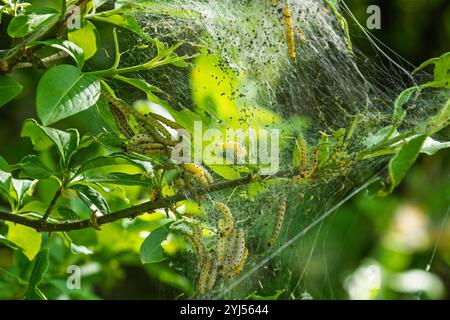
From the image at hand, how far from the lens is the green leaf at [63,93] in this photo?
1.11 meters

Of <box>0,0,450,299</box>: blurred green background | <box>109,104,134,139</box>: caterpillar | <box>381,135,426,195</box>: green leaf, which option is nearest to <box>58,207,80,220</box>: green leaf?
<box>109,104,134,139</box>: caterpillar

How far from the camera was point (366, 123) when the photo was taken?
1462 mm

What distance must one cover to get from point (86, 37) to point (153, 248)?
419 mm

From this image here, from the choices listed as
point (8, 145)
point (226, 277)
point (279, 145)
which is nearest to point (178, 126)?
point (279, 145)

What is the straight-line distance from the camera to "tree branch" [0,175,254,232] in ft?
4.48

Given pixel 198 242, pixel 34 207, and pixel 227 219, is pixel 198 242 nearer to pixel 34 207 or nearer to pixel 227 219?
pixel 227 219

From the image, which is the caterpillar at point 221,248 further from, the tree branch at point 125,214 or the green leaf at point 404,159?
the green leaf at point 404,159

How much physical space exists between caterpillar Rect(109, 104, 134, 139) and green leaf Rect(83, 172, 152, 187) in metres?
0.08

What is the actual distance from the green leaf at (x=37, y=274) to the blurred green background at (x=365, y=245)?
0.52 m

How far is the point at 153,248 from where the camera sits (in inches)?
56.4

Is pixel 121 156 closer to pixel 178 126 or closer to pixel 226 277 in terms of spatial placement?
pixel 178 126

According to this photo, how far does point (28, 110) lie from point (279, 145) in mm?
2734

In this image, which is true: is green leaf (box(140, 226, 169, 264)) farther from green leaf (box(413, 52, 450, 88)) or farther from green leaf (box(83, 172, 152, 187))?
green leaf (box(413, 52, 450, 88))

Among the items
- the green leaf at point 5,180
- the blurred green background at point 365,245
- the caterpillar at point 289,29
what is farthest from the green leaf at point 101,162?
the blurred green background at point 365,245
